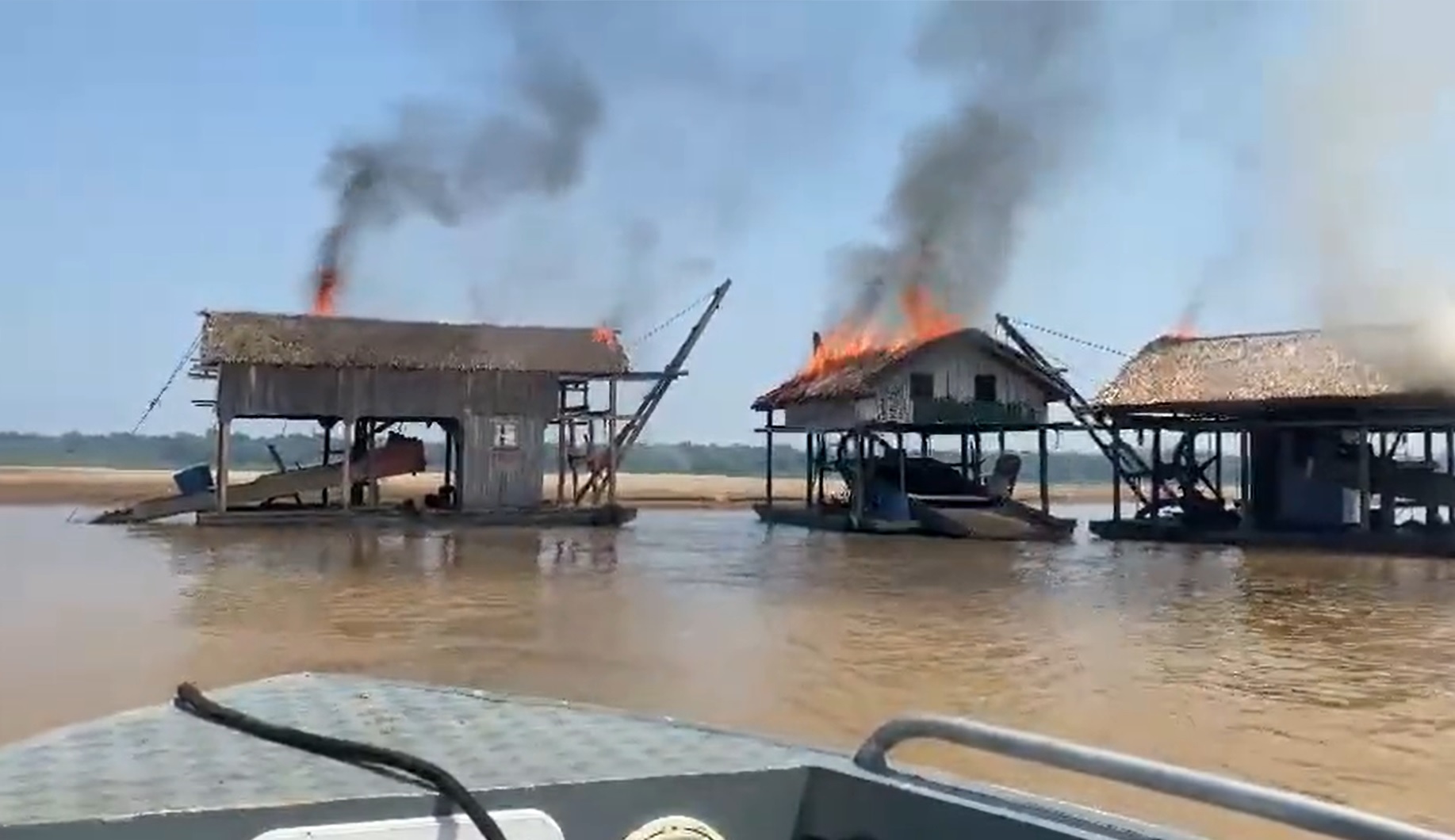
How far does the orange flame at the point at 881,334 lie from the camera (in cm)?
3834

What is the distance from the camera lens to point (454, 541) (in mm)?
28562

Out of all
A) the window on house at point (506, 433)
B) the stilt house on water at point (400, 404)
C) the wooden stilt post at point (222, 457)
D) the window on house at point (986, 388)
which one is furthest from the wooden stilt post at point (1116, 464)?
the wooden stilt post at point (222, 457)

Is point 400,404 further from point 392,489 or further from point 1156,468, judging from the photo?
point 392,489

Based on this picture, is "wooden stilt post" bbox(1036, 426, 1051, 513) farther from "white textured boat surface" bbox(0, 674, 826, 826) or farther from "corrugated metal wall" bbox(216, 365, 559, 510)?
"white textured boat surface" bbox(0, 674, 826, 826)

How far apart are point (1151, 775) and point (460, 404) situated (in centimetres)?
3187

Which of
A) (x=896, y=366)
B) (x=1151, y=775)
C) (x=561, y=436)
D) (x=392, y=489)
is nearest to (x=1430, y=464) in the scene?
(x=896, y=366)

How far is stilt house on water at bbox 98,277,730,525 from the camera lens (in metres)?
32.6

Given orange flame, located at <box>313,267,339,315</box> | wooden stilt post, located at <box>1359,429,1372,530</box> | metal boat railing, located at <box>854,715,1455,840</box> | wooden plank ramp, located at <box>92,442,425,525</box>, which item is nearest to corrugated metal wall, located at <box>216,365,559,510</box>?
wooden plank ramp, located at <box>92,442,425,525</box>

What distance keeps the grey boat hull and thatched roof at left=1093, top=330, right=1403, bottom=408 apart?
89.5ft

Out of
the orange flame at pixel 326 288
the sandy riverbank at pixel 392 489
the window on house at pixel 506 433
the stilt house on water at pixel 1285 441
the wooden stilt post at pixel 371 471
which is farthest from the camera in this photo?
the sandy riverbank at pixel 392 489

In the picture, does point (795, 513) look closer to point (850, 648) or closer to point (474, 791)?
point (850, 648)

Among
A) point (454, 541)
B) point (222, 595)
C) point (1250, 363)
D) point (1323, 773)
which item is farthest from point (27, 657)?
point (1250, 363)

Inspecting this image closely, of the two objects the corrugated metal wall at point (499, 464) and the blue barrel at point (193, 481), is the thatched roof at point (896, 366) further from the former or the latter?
the blue barrel at point (193, 481)

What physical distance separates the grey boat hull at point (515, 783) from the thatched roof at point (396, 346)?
2995cm
